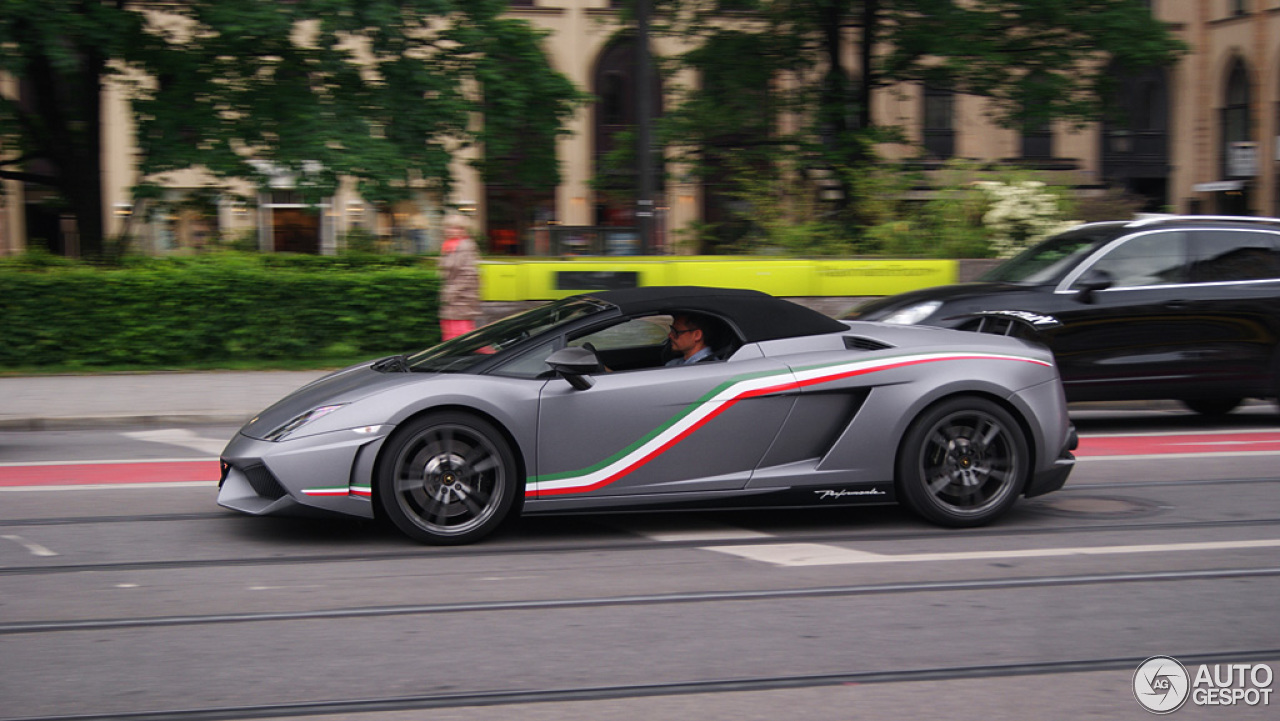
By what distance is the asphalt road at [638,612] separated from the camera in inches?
158

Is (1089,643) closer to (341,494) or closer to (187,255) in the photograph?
(341,494)

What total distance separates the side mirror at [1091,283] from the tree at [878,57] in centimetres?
959

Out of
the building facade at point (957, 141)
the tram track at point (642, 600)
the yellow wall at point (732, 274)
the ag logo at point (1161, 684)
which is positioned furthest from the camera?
the building facade at point (957, 141)

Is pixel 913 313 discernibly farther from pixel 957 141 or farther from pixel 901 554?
pixel 957 141

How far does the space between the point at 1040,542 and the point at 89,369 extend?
11359 millimetres

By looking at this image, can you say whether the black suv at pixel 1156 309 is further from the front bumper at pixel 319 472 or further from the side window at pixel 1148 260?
the front bumper at pixel 319 472

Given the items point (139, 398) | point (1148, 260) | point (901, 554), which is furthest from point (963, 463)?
point (139, 398)

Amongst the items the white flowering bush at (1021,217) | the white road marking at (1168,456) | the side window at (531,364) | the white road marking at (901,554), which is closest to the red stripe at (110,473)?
the side window at (531,364)

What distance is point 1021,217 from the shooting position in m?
16.3

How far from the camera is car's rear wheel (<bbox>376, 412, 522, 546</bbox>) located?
5.82 meters

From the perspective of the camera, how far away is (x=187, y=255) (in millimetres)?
15180

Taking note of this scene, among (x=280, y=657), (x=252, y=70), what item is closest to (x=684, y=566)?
(x=280, y=657)

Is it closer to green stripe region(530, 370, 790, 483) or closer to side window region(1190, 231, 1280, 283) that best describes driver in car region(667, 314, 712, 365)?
green stripe region(530, 370, 790, 483)

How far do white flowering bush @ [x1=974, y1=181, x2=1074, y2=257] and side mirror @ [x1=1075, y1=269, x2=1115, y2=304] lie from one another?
6416mm
